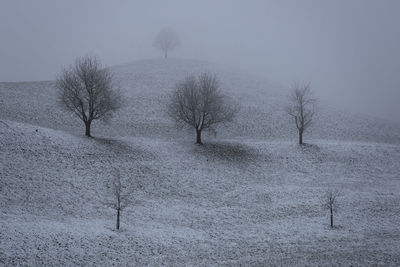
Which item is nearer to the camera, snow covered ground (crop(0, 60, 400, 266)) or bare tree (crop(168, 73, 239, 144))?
snow covered ground (crop(0, 60, 400, 266))

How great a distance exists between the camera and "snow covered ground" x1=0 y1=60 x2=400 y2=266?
19.2 metres

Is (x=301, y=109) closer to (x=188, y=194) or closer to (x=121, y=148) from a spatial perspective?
(x=188, y=194)

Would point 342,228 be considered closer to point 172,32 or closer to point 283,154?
point 283,154

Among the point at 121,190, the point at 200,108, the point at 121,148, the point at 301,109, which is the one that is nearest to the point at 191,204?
the point at 121,190

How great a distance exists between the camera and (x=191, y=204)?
28234 mm

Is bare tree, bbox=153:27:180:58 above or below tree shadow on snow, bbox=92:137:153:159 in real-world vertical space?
above

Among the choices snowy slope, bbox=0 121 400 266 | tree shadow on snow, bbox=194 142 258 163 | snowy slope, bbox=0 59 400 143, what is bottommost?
snowy slope, bbox=0 121 400 266

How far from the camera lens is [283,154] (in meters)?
43.1

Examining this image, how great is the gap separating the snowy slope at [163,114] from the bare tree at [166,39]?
24.1m

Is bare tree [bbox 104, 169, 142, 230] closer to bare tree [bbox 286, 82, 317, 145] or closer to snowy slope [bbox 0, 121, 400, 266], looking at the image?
A: snowy slope [bbox 0, 121, 400, 266]

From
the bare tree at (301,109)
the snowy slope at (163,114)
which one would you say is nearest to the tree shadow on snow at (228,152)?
the snowy slope at (163,114)

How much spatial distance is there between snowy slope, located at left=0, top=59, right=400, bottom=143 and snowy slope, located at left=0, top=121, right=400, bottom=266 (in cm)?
797

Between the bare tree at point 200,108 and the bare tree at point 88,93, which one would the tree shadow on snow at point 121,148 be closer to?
the bare tree at point 88,93

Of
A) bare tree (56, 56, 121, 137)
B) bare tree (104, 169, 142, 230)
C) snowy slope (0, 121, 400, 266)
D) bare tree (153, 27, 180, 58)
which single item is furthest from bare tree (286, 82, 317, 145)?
bare tree (153, 27, 180, 58)
